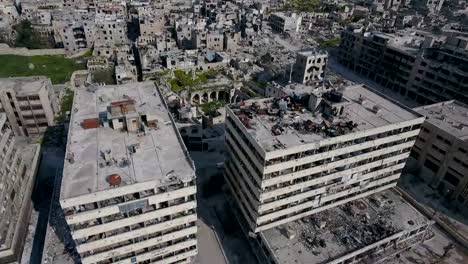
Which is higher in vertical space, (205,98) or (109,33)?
(109,33)

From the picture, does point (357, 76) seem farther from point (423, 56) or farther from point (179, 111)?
point (179, 111)

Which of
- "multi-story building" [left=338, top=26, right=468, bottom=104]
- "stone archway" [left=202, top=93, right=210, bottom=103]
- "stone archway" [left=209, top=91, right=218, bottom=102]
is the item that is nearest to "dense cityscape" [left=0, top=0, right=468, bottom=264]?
"multi-story building" [left=338, top=26, right=468, bottom=104]

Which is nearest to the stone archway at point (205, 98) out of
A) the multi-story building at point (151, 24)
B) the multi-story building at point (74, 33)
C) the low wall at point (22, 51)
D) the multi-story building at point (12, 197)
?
the multi-story building at point (151, 24)

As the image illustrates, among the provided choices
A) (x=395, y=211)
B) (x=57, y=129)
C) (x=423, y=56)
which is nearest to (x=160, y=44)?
(x=57, y=129)

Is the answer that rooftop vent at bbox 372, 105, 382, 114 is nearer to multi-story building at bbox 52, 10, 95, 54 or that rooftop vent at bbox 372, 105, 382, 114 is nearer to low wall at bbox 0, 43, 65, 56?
multi-story building at bbox 52, 10, 95, 54

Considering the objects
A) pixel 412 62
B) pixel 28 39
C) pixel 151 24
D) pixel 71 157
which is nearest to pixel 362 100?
pixel 71 157

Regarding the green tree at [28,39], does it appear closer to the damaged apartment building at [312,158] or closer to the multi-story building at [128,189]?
the multi-story building at [128,189]

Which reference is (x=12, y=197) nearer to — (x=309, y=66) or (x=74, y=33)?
(x=309, y=66)
